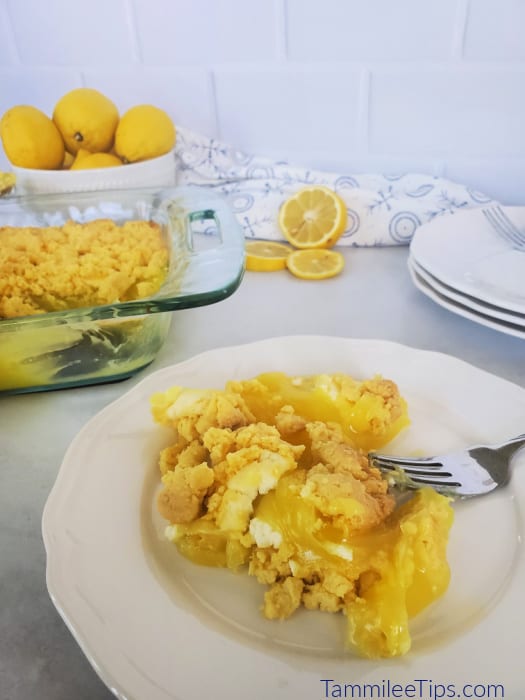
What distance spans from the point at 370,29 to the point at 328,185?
28cm

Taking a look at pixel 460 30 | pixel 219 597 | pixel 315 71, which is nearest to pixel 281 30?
pixel 315 71

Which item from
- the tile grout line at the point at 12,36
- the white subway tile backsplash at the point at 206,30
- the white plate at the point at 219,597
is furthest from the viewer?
the tile grout line at the point at 12,36

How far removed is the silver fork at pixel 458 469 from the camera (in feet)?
1.66

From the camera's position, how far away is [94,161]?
0.97 meters

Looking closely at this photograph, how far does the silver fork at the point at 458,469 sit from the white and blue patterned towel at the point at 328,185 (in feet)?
1.94

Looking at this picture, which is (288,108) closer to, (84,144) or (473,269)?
(84,144)

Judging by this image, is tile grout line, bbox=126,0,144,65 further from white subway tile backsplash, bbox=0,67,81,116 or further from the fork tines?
the fork tines

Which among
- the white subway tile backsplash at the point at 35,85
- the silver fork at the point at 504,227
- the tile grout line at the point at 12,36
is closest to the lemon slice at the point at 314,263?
the silver fork at the point at 504,227

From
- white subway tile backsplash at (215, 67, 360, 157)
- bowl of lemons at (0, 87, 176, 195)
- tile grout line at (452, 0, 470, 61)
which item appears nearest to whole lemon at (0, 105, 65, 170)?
bowl of lemons at (0, 87, 176, 195)

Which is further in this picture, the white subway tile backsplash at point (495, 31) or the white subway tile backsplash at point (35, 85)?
the white subway tile backsplash at point (35, 85)

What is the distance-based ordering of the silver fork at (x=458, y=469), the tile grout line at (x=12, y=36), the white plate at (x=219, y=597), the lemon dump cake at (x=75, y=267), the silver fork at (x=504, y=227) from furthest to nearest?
1. the tile grout line at (x=12, y=36)
2. the silver fork at (x=504, y=227)
3. the lemon dump cake at (x=75, y=267)
4. the silver fork at (x=458, y=469)
5. the white plate at (x=219, y=597)

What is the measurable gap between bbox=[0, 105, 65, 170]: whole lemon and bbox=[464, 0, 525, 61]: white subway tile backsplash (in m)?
0.75

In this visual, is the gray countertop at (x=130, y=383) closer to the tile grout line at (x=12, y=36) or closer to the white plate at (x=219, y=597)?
the white plate at (x=219, y=597)

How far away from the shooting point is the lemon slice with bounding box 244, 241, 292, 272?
1.00 meters
